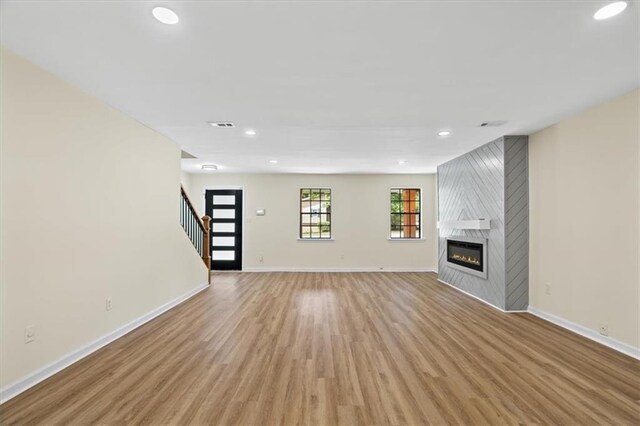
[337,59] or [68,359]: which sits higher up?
[337,59]

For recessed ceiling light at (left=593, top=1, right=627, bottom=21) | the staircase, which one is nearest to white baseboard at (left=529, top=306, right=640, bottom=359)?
recessed ceiling light at (left=593, top=1, right=627, bottom=21)

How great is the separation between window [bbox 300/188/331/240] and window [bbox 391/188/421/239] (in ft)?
A: 5.94

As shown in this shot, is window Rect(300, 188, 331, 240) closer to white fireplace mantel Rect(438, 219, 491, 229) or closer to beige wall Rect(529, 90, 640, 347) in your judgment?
white fireplace mantel Rect(438, 219, 491, 229)

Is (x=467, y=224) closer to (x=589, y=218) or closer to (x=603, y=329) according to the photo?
(x=589, y=218)

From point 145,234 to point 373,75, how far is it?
337cm

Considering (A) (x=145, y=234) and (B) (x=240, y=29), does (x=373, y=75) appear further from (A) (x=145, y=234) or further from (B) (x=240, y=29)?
(A) (x=145, y=234)

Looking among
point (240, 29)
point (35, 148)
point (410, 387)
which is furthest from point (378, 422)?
point (35, 148)

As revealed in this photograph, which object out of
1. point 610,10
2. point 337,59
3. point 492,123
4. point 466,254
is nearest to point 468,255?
point 466,254

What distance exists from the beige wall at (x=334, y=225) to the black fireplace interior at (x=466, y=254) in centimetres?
184

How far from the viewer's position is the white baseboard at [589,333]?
2.68 metres

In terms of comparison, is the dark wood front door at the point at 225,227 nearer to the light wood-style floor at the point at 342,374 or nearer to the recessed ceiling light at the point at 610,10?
the light wood-style floor at the point at 342,374

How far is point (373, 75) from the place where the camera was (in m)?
2.34

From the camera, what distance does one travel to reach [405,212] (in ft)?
24.7

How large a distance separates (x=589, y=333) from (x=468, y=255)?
79.5 inches
